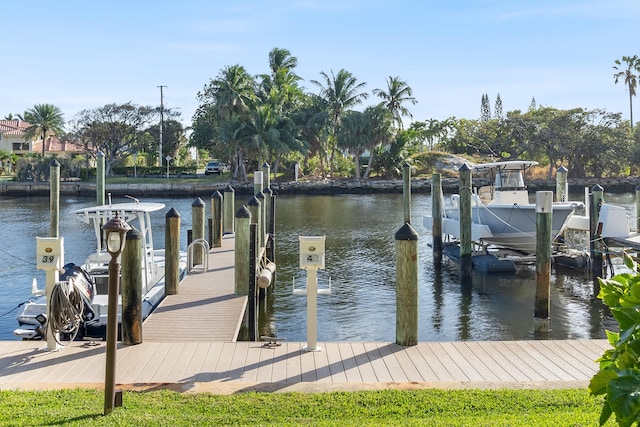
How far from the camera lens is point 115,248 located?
5.94m

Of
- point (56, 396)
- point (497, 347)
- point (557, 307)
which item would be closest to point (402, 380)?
point (497, 347)

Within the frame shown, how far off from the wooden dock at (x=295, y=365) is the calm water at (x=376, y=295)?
470 centimetres

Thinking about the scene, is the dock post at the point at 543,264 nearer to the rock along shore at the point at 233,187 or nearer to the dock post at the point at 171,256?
the dock post at the point at 171,256

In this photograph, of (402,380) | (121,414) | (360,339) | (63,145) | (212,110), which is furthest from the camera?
(63,145)

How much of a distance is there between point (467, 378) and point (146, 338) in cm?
481

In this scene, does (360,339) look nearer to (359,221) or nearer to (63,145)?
(359,221)

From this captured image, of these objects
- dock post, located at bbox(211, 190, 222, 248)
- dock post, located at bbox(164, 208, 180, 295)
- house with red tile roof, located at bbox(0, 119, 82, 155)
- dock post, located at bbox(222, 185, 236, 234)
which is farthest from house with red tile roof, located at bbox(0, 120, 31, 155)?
dock post, located at bbox(164, 208, 180, 295)

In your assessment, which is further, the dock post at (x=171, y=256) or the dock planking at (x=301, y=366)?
the dock post at (x=171, y=256)

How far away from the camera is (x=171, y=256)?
12148 millimetres

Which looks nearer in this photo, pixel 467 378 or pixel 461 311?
pixel 467 378

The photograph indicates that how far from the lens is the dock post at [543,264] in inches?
491

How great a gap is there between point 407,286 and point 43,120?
78070 millimetres

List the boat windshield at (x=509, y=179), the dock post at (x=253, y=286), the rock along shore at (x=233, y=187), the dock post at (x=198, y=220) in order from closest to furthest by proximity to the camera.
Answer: the dock post at (x=253, y=286) < the dock post at (x=198, y=220) < the boat windshield at (x=509, y=179) < the rock along shore at (x=233, y=187)

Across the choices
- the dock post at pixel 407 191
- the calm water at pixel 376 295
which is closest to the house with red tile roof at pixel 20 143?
the calm water at pixel 376 295
